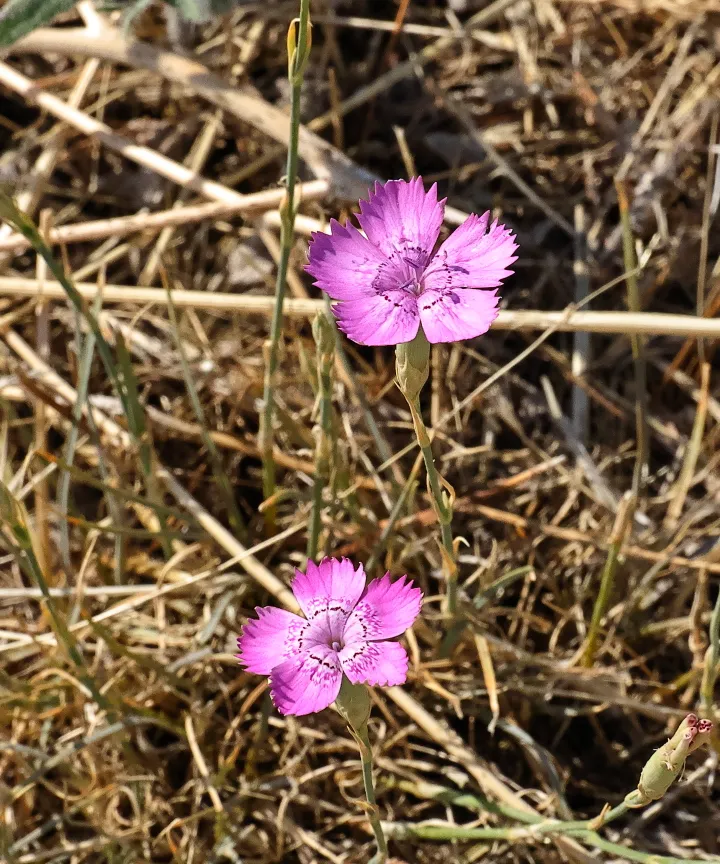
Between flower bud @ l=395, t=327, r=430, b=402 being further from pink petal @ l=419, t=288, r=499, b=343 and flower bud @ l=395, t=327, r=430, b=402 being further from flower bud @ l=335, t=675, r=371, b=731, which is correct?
flower bud @ l=335, t=675, r=371, b=731

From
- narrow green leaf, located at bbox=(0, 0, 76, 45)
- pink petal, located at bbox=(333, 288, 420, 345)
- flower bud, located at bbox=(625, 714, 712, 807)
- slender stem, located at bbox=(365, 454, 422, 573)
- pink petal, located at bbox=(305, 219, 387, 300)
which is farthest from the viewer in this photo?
narrow green leaf, located at bbox=(0, 0, 76, 45)

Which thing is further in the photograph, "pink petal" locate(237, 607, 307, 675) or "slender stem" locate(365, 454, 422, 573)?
"slender stem" locate(365, 454, 422, 573)

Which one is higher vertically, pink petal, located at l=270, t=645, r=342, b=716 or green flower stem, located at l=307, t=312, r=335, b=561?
green flower stem, located at l=307, t=312, r=335, b=561

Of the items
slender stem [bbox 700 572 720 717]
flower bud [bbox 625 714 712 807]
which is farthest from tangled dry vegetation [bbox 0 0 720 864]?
flower bud [bbox 625 714 712 807]

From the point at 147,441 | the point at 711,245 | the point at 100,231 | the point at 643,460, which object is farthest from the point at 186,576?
the point at 711,245

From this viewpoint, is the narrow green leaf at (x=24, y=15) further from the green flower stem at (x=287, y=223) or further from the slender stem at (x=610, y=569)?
the slender stem at (x=610, y=569)

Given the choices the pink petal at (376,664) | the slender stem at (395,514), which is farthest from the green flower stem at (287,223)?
the pink petal at (376,664)

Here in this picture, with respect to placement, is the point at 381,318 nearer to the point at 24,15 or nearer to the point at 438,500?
the point at 438,500
